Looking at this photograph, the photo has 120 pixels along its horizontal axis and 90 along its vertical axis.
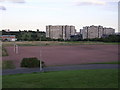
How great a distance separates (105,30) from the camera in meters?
194

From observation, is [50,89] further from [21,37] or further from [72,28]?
[72,28]

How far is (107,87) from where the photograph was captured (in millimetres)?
11492

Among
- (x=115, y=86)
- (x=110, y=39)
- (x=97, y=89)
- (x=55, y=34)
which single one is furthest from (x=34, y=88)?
(x=55, y=34)

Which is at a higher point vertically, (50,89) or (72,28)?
(72,28)

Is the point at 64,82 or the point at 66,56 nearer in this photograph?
the point at 64,82

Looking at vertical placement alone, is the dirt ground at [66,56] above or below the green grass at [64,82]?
below

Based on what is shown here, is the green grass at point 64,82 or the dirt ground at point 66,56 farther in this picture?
the dirt ground at point 66,56

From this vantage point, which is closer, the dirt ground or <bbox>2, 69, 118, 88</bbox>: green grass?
<bbox>2, 69, 118, 88</bbox>: green grass

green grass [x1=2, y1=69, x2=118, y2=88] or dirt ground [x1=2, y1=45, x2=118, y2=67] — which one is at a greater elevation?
green grass [x1=2, y1=69, x2=118, y2=88]

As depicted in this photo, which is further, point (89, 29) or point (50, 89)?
point (89, 29)

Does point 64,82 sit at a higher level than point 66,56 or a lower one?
higher

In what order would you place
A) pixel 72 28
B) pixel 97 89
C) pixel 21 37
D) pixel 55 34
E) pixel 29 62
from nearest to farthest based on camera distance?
pixel 97 89
pixel 29 62
pixel 21 37
pixel 55 34
pixel 72 28

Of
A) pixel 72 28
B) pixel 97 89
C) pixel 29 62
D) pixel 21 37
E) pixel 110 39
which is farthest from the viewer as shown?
pixel 72 28

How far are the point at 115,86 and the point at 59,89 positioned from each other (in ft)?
10.2
